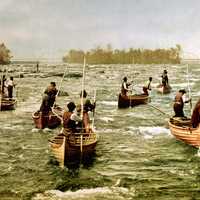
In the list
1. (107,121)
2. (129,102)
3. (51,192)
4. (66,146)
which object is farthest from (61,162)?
(129,102)

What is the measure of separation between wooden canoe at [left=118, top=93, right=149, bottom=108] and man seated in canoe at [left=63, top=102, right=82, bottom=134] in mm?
17064

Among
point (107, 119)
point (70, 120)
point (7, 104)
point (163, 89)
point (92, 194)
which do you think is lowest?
point (92, 194)

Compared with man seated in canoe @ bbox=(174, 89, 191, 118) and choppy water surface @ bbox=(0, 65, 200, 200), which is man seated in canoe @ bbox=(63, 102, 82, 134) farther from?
man seated in canoe @ bbox=(174, 89, 191, 118)

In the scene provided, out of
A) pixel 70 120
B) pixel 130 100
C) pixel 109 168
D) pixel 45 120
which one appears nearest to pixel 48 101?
pixel 45 120

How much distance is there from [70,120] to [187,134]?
5.65 m

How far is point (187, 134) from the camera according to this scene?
18.9 meters

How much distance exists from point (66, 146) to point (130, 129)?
10.2 m

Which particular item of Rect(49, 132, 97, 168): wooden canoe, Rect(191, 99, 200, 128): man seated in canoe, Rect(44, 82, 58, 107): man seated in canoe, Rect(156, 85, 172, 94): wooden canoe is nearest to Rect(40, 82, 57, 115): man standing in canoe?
Rect(44, 82, 58, 107): man seated in canoe

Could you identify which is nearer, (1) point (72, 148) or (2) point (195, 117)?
(1) point (72, 148)

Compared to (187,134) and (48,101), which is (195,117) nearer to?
(187,134)

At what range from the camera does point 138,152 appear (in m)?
18.9

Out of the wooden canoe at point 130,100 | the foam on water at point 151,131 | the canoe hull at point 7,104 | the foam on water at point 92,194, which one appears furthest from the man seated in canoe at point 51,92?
the foam on water at point 92,194

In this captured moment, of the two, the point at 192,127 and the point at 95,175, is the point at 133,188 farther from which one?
the point at 192,127

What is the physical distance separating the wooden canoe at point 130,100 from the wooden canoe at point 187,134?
532 inches
